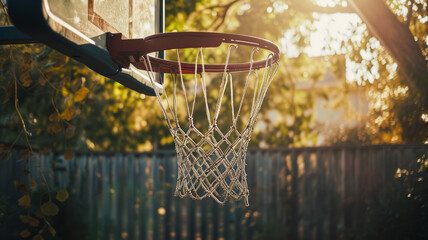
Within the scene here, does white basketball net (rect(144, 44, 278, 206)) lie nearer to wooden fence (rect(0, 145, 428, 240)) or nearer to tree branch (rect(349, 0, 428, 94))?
tree branch (rect(349, 0, 428, 94))

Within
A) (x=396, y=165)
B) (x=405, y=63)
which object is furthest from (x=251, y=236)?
(x=405, y=63)

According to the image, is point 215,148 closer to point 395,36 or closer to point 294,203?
point 395,36

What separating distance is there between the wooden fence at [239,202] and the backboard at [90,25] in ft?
9.82

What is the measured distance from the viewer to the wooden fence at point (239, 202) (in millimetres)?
5352

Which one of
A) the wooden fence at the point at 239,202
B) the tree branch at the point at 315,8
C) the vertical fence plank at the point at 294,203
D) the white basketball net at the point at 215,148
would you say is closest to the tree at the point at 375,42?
the tree branch at the point at 315,8

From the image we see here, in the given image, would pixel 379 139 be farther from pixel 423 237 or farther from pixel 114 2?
pixel 114 2

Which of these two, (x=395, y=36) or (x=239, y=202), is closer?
(x=395, y=36)

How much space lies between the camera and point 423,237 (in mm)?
4578

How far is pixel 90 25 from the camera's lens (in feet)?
7.43

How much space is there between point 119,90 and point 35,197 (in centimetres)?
191

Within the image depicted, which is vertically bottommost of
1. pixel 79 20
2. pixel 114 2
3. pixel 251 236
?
pixel 251 236

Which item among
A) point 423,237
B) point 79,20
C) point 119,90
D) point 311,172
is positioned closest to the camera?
point 79,20

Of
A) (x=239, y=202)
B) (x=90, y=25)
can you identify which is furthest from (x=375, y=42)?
(x=90, y=25)

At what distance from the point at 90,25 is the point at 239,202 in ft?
12.9
